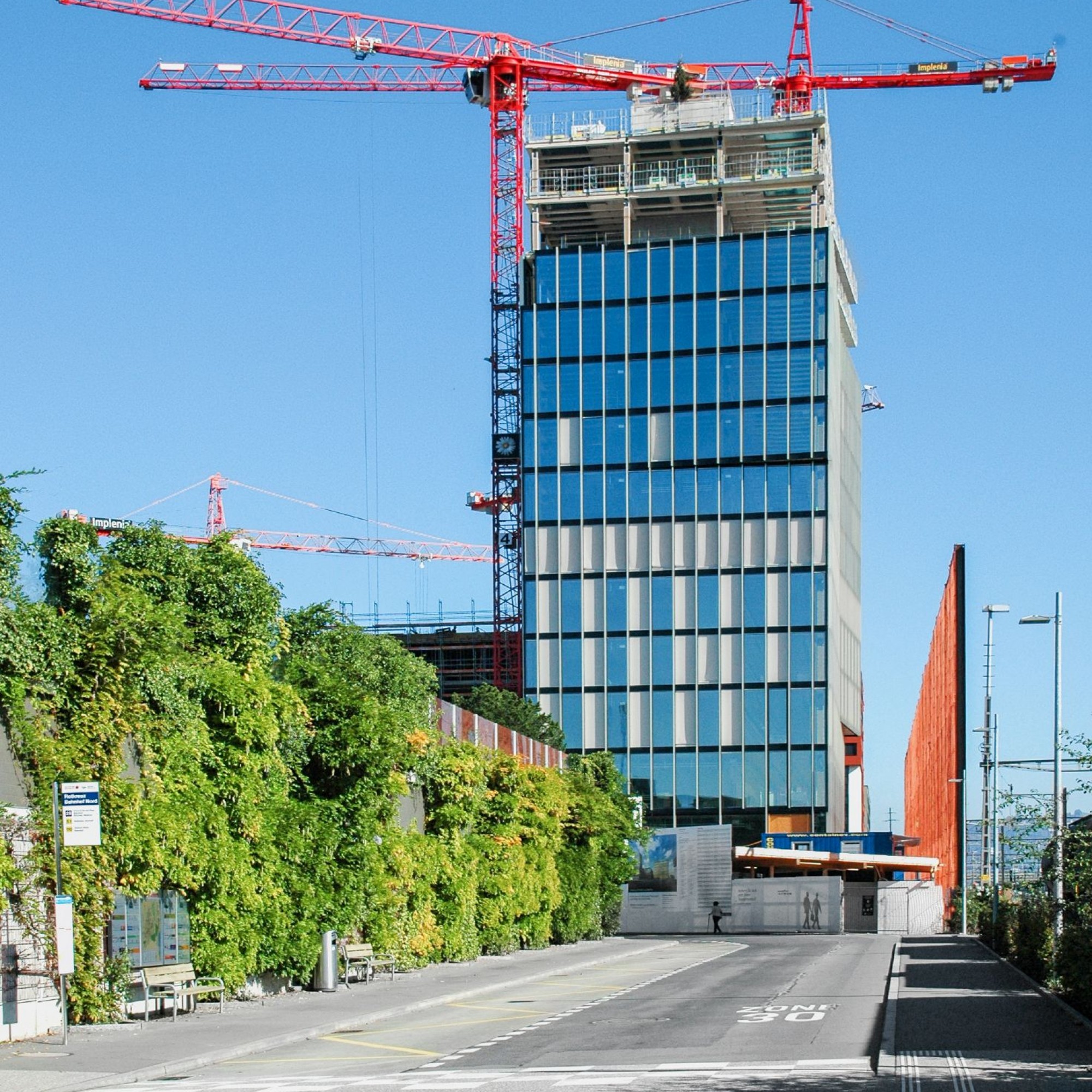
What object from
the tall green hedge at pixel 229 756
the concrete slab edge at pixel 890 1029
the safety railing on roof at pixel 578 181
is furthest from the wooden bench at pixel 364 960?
the safety railing on roof at pixel 578 181

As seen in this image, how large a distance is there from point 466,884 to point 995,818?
48.2 feet

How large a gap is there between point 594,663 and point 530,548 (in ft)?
27.1

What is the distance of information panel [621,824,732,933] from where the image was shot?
84375 millimetres

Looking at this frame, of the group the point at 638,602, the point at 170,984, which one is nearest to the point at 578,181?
the point at 638,602

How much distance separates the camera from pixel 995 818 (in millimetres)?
48812

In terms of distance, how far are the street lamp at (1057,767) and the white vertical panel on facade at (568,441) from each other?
64.8 metres

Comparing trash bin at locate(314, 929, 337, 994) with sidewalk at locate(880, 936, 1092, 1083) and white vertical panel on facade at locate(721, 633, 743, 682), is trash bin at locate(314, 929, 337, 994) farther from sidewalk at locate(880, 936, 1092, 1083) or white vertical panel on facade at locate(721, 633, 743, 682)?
white vertical panel on facade at locate(721, 633, 743, 682)

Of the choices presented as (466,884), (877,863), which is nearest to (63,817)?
(466,884)

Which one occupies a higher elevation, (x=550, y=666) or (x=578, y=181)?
(x=578, y=181)

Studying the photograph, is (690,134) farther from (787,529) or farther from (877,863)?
(877,863)

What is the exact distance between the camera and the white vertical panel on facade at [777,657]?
108875 millimetres

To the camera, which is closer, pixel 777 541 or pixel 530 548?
pixel 777 541

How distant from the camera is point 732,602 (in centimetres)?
10956

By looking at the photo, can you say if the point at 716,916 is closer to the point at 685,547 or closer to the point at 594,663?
the point at 594,663
